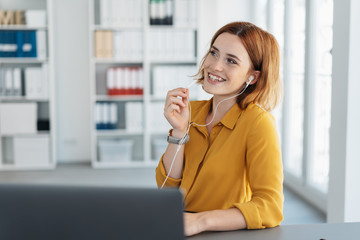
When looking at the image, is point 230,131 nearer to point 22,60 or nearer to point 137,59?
point 137,59

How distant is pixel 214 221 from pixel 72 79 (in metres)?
4.47

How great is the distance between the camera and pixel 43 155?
522 centimetres

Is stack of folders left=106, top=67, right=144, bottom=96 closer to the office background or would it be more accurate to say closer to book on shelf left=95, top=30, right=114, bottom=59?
book on shelf left=95, top=30, right=114, bottom=59

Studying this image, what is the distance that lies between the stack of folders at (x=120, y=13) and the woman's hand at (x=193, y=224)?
13.8ft

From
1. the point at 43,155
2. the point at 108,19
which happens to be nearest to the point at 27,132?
the point at 43,155

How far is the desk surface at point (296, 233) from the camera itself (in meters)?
1.21

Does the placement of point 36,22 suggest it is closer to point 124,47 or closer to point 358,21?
point 124,47

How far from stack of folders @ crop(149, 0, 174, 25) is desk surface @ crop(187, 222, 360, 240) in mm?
4235

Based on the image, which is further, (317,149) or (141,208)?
(317,149)

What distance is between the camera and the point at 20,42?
16.6 ft

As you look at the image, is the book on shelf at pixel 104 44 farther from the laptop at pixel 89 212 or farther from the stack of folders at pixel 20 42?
the laptop at pixel 89 212

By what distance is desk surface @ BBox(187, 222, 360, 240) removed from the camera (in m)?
1.21

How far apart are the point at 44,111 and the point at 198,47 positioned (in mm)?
1925

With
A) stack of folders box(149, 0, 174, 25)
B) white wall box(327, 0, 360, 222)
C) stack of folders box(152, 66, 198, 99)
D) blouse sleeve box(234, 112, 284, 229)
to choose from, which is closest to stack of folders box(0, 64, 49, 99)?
stack of folders box(152, 66, 198, 99)
